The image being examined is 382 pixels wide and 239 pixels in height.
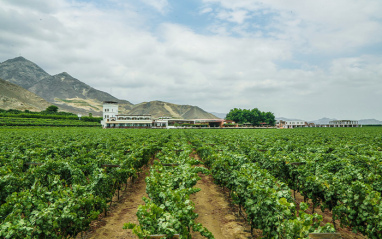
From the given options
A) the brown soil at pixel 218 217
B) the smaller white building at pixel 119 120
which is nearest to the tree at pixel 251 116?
the smaller white building at pixel 119 120

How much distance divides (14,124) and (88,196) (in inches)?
2727

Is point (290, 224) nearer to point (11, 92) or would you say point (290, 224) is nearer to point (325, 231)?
point (325, 231)

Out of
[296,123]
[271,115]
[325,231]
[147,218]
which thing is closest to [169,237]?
[147,218]

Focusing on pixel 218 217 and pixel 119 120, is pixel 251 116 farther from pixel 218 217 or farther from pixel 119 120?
pixel 218 217

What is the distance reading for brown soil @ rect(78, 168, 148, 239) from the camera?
7266 millimetres

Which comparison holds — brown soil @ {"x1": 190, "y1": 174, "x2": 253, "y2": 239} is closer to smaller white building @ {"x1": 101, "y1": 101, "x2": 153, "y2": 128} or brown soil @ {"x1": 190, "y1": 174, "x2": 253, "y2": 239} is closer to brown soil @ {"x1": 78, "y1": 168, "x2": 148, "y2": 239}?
brown soil @ {"x1": 78, "y1": 168, "x2": 148, "y2": 239}

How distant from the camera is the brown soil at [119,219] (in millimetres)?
7266

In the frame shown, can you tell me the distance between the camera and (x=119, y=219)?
8344mm

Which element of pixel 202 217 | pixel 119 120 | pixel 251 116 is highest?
pixel 251 116

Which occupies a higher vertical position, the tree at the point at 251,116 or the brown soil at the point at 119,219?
the tree at the point at 251,116

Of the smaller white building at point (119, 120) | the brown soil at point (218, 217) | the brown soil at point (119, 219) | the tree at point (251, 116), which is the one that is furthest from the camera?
the tree at point (251, 116)

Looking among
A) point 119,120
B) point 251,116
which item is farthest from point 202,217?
point 251,116

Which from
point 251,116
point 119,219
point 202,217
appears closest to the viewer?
point 119,219

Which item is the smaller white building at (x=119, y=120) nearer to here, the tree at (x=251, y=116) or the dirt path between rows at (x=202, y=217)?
the tree at (x=251, y=116)
